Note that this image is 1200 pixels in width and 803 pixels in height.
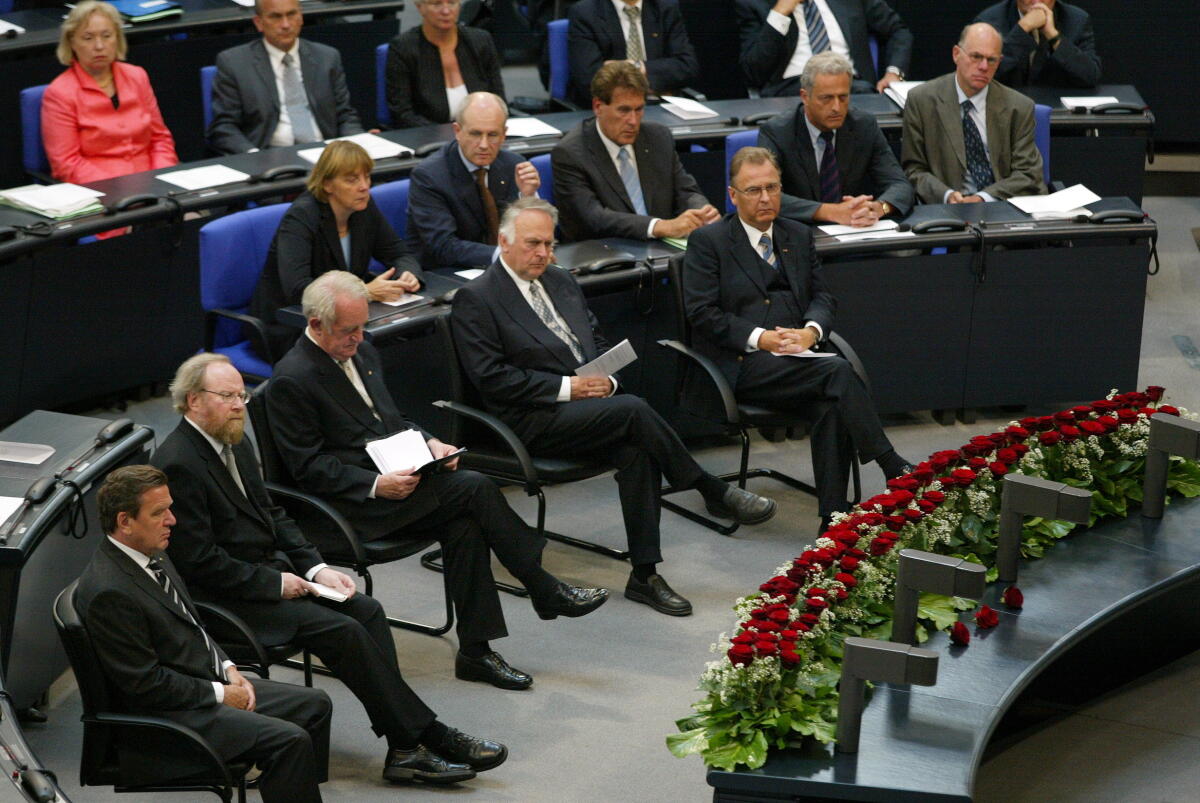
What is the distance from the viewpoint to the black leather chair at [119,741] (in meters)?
3.57

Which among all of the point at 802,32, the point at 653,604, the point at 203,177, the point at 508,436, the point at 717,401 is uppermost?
the point at 802,32

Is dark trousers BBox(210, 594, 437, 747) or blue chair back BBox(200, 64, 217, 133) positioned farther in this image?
blue chair back BBox(200, 64, 217, 133)

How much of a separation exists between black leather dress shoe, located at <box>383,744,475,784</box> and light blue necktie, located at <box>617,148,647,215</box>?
111 inches

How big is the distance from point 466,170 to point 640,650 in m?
2.09

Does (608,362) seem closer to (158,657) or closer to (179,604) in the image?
(179,604)

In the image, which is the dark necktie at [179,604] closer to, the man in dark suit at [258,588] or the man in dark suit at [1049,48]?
the man in dark suit at [258,588]

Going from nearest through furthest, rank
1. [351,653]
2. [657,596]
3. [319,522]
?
[351,653] < [319,522] < [657,596]

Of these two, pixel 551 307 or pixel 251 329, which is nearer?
pixel 551 307

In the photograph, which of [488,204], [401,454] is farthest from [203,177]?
[401,454]

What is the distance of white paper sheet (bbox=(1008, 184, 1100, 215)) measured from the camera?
21.1 feet

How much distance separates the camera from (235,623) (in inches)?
157

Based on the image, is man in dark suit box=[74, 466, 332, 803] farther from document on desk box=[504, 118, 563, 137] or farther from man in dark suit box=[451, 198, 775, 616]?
document on desk box=[504, 118, 563, 137]

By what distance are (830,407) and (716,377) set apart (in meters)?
0.39

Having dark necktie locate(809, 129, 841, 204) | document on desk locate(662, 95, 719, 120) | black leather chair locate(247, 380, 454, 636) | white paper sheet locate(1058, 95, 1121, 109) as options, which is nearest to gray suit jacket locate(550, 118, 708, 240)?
dark necktie locate(809, 129, 841, 204)
